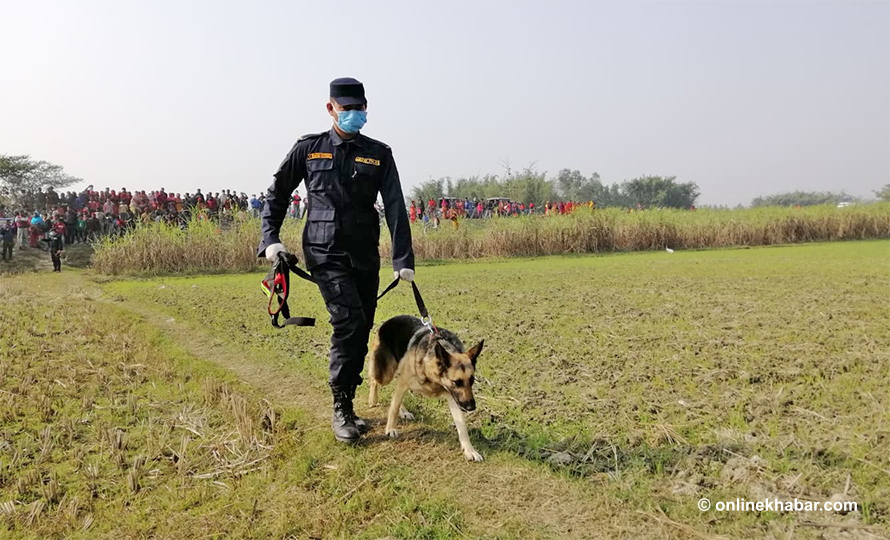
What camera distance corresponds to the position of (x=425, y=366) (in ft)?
11.5

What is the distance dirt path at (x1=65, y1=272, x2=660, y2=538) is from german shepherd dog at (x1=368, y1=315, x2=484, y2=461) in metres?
0.15

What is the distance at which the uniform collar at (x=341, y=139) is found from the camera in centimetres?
375

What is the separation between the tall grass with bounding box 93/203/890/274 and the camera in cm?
1709

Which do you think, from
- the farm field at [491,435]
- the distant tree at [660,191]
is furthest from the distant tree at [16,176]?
the distant tree at [660,191]

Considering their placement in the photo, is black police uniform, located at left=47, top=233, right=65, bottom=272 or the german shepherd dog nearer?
the german shepherd dog

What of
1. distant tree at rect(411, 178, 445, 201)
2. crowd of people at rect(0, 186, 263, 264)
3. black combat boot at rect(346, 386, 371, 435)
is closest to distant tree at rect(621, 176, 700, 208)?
distant tree at rect(411, 178, 445, 201)

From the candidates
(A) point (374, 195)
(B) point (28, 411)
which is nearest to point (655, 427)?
(A) point (374, 195)

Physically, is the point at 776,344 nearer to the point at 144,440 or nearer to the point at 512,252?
the point at 144,440

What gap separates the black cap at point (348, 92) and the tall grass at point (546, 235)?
15.0m

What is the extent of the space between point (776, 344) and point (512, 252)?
15912 mm

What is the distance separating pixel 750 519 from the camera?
2.66 metres

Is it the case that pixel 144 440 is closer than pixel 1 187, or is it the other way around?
pixel 144 440

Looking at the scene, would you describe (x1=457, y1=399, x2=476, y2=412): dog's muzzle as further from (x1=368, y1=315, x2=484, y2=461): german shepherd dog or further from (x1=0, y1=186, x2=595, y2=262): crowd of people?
(x1=0, y1=186, x2=595, y2=262): crowd of people

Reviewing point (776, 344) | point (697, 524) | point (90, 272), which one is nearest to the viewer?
point (697, 524)
